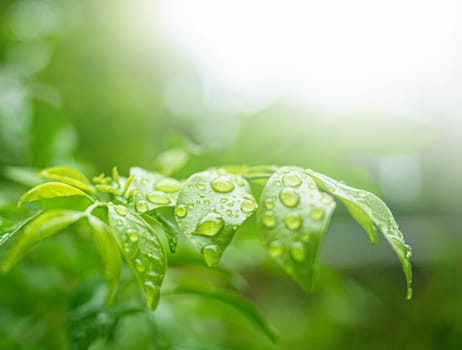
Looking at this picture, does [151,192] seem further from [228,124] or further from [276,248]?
[228,124]

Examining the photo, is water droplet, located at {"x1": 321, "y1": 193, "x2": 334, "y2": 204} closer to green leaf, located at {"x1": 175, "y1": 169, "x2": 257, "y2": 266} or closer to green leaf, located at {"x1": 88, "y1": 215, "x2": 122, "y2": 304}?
green leaf, located at {"x1": 175, "y1": 169, "x2": 257, "y2": 266}

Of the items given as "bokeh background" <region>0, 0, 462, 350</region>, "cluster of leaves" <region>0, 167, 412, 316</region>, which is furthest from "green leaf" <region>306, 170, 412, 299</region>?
"bokeh background" <region>0, 0, 462, 350</region>

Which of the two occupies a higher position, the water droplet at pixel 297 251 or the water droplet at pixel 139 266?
the water droplet at pixel 297 251

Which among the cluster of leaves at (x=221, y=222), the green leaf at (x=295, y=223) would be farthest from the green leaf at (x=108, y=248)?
the green leaf at (x=295, y=223)

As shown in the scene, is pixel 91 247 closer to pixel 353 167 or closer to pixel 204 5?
pixel 353 167

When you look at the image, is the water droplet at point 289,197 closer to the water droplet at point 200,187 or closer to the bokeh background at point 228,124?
the water droplet at point 200,187

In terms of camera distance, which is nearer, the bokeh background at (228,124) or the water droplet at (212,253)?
the water droplet at (212,253)

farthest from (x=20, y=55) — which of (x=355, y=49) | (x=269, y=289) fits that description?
(x=269, y=289)
